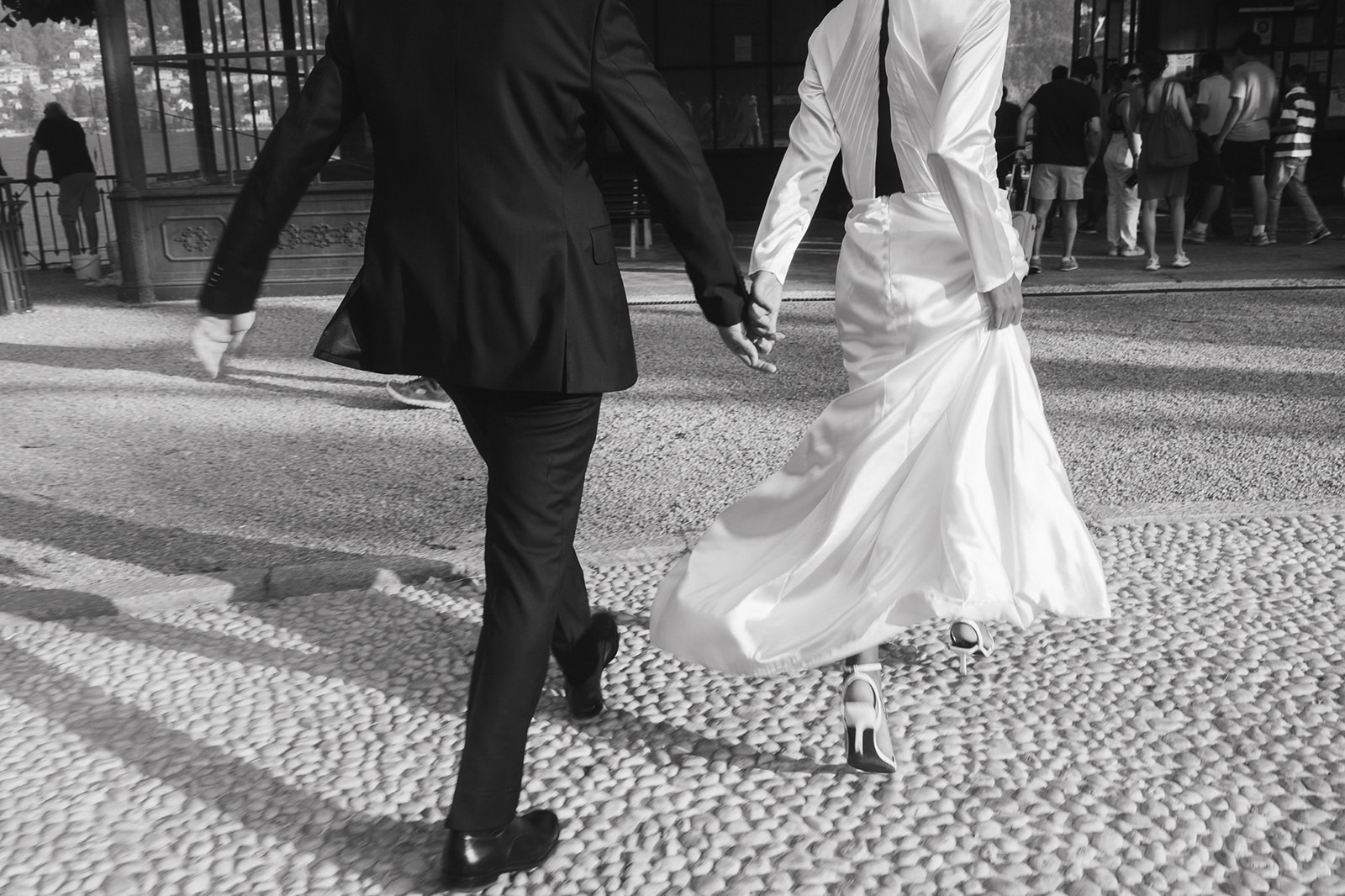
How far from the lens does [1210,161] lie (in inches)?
468

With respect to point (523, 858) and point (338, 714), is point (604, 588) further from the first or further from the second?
point (523, 858)

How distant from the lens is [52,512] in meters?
5.19

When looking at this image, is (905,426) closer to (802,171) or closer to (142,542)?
(802,171)

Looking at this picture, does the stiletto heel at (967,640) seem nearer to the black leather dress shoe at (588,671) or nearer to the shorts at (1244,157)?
the black leather dress shoe at (588,671)

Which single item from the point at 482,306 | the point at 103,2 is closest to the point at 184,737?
the point at 482,306

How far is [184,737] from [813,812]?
1551 millimetres

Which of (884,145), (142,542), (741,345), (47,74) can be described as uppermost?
(47,74)

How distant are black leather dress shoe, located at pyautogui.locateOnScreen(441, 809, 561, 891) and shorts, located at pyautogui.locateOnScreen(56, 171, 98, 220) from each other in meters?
13.6

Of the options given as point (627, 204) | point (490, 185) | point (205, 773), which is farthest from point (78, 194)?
point (490, 185)

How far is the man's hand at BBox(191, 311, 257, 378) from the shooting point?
8.50 ft

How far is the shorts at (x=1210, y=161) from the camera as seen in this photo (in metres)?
11.9

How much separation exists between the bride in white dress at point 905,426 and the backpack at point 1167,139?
788 cm

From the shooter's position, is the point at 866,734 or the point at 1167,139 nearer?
the point at 866,734

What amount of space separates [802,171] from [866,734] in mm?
1332
